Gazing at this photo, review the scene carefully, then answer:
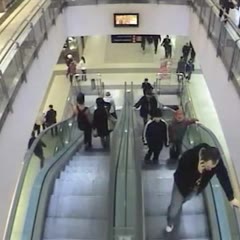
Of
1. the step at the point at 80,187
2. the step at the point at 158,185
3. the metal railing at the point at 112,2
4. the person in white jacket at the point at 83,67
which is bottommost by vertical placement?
the person in white jacket at the point at 83,67

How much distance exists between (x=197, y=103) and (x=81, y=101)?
7.84 meters

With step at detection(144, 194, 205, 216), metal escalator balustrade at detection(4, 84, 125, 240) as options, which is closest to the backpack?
metal escalator balustrade at detection(4, 84, 125, 240)

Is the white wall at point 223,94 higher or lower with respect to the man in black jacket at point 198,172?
lower

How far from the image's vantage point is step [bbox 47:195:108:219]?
525 centimetres

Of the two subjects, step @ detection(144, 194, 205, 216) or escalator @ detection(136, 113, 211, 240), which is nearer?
escalator @ detection(136, 113, 211, 240)

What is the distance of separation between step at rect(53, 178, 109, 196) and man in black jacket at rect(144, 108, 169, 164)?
88 centimetres

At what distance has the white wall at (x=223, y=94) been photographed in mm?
5098

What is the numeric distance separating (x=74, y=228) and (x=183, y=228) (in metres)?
1.30

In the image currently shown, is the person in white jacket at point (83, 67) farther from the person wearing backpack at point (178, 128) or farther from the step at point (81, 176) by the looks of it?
the person wearing backpack at point (178, 128)

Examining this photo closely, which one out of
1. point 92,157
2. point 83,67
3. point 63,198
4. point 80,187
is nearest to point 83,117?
point 92,157

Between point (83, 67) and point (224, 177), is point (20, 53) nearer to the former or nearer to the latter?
point (224, 177)

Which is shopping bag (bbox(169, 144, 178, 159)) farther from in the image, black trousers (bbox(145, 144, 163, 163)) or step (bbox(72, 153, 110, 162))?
step (bbox(72, 153, 110, 162))

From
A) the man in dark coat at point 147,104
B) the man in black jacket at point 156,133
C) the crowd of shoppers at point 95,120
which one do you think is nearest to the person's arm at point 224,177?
the man in black jacket at point 156,133

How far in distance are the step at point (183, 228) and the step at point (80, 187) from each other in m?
1.21
